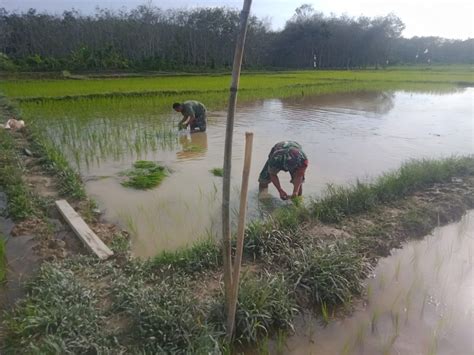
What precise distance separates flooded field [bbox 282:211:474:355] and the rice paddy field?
1593 mm

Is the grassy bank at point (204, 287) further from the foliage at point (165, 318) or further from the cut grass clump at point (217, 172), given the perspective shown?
the cut grass clump at point (217, 172)

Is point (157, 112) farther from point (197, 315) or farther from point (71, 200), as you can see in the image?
point (197, 315)

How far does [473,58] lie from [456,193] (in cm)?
5803

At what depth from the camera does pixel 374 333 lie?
7.80 feet

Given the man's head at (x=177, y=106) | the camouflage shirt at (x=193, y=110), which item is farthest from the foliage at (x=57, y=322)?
the camouflage shirt at (x=193, y=110)

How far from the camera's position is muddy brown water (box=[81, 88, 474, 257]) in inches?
161

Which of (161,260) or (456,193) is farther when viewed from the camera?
(456,193)

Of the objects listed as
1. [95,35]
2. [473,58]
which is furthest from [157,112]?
[473,58]

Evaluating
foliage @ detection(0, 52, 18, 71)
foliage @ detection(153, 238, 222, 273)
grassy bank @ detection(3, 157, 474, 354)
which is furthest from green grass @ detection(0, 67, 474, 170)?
foliage @ detection(0, 52, 18, 71)

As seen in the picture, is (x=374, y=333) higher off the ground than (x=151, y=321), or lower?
lower

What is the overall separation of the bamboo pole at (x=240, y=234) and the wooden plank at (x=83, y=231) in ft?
4.60

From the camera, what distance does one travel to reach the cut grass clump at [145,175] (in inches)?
201

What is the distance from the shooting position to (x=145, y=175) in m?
5.41

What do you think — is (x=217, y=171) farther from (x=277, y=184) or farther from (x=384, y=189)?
(x=384, y=189)
